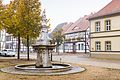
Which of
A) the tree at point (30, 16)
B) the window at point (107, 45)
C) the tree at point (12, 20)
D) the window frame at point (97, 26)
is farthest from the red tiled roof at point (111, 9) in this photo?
the tree at point (12, 20)

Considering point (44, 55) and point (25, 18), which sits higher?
point (25, 18)

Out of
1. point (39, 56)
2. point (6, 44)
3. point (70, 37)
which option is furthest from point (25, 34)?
point (6, 44)

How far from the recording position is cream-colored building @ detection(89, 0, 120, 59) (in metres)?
33.7

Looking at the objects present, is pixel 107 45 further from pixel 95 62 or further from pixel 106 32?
pixel 95 62

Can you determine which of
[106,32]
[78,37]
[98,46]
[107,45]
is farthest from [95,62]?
[78,37]

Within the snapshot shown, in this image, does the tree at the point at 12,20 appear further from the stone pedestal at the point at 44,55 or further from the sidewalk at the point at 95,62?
the stone pedestal at the point at 44,55

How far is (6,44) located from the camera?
309ft

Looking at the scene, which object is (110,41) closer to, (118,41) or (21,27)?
(118,41)

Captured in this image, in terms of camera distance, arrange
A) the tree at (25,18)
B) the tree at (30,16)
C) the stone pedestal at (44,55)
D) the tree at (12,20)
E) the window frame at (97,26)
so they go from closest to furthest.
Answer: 1. the stone pedestal at (44,55)
2. the tree at (12,20)
3. the tree at (25,18)
4. the tree at (30,16)
5. the window frame at (97,26)

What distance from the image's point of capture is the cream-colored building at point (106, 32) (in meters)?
33.7

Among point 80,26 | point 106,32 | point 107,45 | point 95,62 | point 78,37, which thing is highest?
point 80,26

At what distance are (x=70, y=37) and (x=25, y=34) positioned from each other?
40.6 metres

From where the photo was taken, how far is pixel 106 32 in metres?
35.2

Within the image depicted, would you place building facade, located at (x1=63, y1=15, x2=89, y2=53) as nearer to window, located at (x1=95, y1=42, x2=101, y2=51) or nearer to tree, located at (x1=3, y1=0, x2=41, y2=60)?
window, located at (x1=95, y1=42, x2=101, y2=51)
